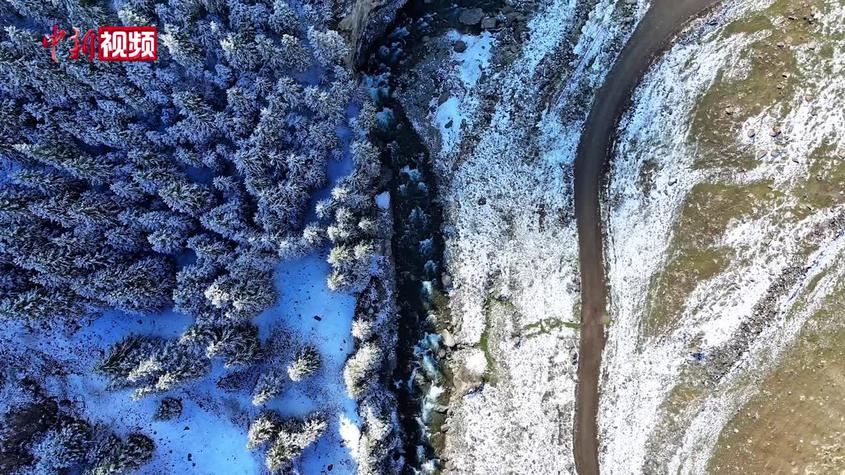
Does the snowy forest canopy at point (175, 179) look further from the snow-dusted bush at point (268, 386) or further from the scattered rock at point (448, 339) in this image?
the scattered rock at point (448, 339)

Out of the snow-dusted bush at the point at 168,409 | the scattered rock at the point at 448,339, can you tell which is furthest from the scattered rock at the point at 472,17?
the snow-dusted bush at the point at 168,409

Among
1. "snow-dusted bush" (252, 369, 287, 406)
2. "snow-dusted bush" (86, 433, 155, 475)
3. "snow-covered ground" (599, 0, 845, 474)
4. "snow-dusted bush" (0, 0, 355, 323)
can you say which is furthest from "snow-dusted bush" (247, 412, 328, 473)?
"snow-covered ground" (599, 0, 845, 474)

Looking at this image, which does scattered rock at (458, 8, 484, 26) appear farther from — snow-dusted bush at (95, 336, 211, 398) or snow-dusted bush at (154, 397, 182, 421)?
snow-dusted bush at (154, 397, 182, 421)

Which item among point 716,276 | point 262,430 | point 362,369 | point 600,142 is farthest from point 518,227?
point 262,430

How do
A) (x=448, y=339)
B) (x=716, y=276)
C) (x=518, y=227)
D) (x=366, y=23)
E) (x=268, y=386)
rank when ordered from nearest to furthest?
(x=268, y=386) < (x=716, y=276) < (x=448, y=339) < (x=518, y=227) < (x=366, y=23)

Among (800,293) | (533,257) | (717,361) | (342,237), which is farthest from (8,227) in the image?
(800,293)

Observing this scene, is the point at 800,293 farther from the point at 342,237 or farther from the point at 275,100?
the point at 275,100

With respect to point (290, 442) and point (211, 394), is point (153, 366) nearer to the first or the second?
point (211, 394)

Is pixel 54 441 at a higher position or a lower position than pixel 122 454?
higher
